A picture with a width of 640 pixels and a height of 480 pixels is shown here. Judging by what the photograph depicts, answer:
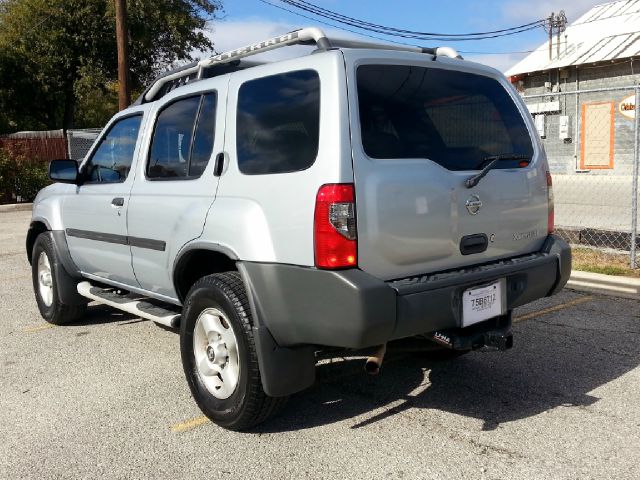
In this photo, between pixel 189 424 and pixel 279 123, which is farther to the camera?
pixel 189 424

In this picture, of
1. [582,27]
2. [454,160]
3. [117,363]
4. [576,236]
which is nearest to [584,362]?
[454,160]

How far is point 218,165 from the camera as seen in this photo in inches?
140

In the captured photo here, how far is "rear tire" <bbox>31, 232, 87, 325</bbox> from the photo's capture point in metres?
5.53

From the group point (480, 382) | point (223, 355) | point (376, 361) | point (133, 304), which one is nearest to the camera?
point (376, 361)

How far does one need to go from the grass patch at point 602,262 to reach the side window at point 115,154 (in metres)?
5.39

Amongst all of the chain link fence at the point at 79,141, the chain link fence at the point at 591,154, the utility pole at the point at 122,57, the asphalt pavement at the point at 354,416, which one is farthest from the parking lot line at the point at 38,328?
the chain link fence at the point at 79,141

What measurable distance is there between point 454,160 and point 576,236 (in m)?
5.88

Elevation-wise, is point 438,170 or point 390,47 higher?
point 390,47

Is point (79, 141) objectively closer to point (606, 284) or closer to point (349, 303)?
point (606, 284)

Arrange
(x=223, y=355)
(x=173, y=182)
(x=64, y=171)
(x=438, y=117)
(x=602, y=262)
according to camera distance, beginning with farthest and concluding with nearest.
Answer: (x=602, y=262) → (x=64, y=171) → (x=173, y=182) → (x=223, y=355) → (x=438, y=117)

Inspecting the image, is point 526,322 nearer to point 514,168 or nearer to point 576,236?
point 514,168

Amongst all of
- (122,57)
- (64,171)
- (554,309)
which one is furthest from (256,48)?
(122,57)

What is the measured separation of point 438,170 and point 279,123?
0.87m

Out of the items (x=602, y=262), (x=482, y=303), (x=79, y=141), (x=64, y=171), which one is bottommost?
(x=602, y=262)
